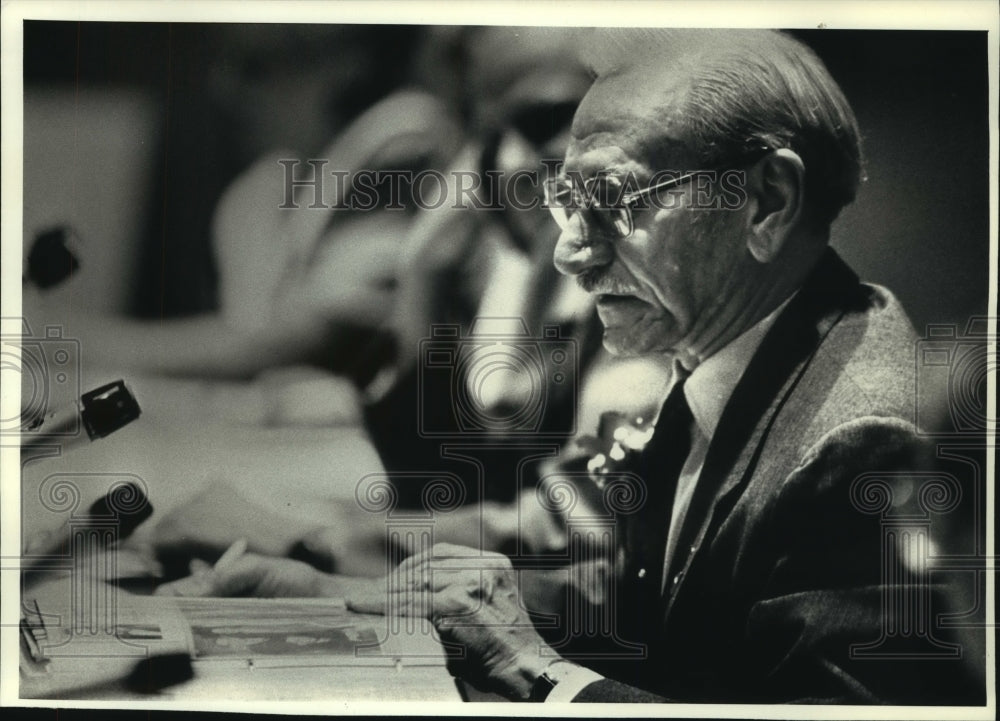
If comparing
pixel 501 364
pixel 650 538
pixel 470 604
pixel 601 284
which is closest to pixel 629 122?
pixel 601 284

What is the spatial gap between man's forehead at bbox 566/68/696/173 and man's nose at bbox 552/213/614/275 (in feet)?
0.53

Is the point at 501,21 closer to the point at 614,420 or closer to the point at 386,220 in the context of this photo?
the point at 386,220

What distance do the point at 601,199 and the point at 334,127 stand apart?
2.53 feet

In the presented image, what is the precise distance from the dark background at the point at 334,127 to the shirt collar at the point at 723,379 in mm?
341

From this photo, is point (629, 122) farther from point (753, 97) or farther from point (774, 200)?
point (774, 200)

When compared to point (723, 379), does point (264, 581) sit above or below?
below

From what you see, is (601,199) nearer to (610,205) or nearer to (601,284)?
(610,205)

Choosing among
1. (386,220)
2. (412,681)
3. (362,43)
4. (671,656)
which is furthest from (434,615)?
(362,43)

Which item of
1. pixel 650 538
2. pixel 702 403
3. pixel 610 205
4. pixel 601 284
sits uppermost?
pixel 610 205

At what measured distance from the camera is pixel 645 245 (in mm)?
2354

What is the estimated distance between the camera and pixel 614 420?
7.78ft

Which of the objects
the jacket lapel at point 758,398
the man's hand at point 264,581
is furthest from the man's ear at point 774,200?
the man's hand at point 264,581

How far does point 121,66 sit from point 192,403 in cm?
97

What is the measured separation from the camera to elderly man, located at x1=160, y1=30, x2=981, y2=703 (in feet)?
7.65
